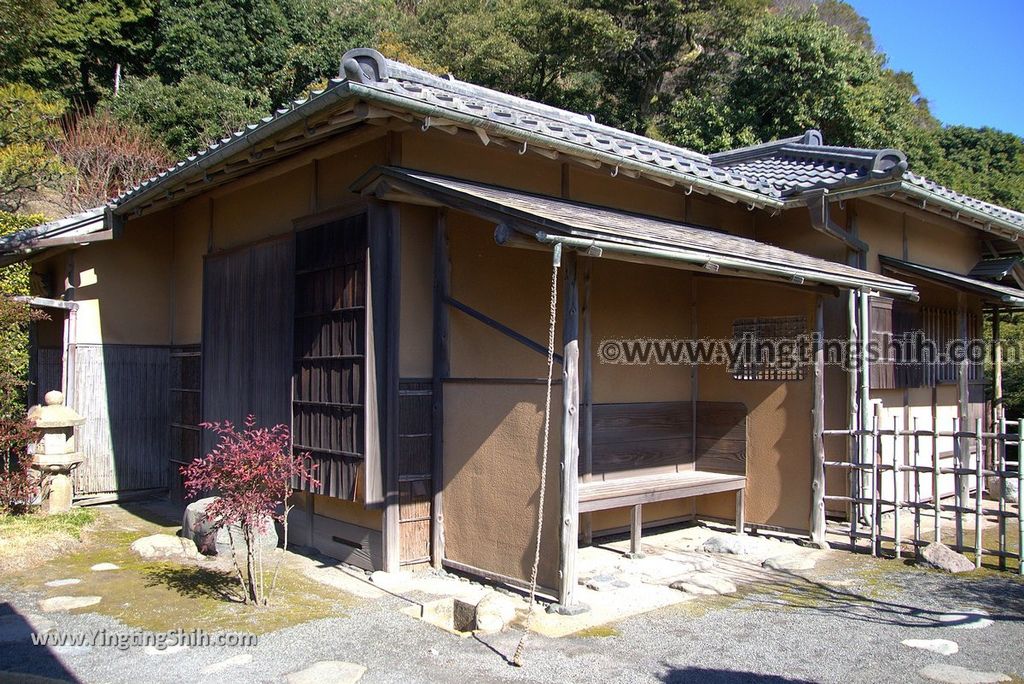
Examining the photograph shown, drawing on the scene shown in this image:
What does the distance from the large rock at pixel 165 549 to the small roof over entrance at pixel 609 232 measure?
3.90 meters

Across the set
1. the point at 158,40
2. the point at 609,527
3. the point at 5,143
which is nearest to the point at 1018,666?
the point at 609,527

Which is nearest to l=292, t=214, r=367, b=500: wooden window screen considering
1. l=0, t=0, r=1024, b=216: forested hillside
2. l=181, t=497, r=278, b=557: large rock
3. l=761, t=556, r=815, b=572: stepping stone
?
l=181, t=497, r=278, b=557: large rock

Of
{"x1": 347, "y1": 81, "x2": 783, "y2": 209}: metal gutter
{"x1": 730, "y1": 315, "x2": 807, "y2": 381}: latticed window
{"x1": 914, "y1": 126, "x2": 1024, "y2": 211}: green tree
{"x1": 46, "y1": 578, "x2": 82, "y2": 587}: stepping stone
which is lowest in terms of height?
{"x1": 46, "y1": 578, "x2": 82, "y2": 587}: stepping stone

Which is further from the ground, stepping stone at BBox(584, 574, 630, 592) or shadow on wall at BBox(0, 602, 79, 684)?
shadow on wall at BBox(0, 602, 79, 684)

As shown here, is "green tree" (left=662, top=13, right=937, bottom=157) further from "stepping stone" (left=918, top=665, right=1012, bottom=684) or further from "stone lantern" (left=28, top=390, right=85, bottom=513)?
"stepping stone" (left=918, top=665, right=1012, bottom=684)

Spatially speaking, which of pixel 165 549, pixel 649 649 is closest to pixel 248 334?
pixel 165 549

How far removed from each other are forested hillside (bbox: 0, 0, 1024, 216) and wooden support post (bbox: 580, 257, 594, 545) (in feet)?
48.0

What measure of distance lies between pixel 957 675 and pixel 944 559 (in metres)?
2.82

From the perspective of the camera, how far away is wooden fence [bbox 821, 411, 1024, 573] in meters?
7.13

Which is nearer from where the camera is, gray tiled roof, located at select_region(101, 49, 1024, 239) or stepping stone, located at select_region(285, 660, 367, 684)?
stepping stone, located at select_region(285, 660, 367, 684)

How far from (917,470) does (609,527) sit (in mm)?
3047

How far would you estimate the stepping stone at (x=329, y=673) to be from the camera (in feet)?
14.8

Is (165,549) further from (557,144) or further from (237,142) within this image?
(557,144)

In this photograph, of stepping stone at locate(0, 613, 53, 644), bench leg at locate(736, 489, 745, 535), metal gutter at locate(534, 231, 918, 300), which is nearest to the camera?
stepping stone at locate(0, 613, 53, 644)
